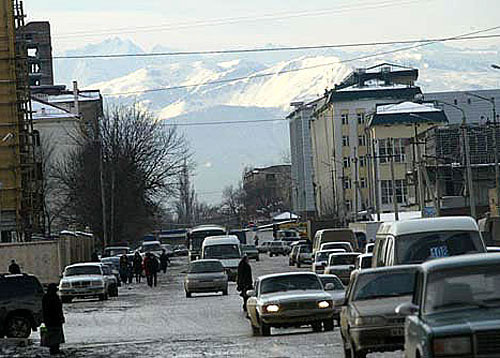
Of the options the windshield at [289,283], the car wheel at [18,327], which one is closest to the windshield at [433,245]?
the windshield at [289,283]

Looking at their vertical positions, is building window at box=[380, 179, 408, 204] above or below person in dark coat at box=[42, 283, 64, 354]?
above

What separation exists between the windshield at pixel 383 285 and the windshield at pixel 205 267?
108ft

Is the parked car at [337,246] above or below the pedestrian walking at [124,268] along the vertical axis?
above

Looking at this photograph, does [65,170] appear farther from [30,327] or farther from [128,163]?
[30,327]

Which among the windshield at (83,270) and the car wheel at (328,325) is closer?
the car wheel at (328,325)

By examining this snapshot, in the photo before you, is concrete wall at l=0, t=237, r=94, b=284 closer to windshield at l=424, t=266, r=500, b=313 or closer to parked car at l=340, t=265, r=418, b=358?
parked car at l=340, t=265, r=418, b=358

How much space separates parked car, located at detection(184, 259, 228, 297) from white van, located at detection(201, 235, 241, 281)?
11459 mm

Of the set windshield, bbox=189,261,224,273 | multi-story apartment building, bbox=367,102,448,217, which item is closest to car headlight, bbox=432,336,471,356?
windshield, bbox=189,261,224,273

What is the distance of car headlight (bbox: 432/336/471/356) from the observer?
42.5 feet

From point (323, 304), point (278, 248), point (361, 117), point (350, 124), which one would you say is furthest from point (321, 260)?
point (350, 124)

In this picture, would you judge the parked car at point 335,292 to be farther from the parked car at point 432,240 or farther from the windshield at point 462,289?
the windshield at point 462,289

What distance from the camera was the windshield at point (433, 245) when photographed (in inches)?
985

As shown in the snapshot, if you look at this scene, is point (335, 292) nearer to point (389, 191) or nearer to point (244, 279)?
point (244, 279)

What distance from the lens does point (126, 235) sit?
358 feet
